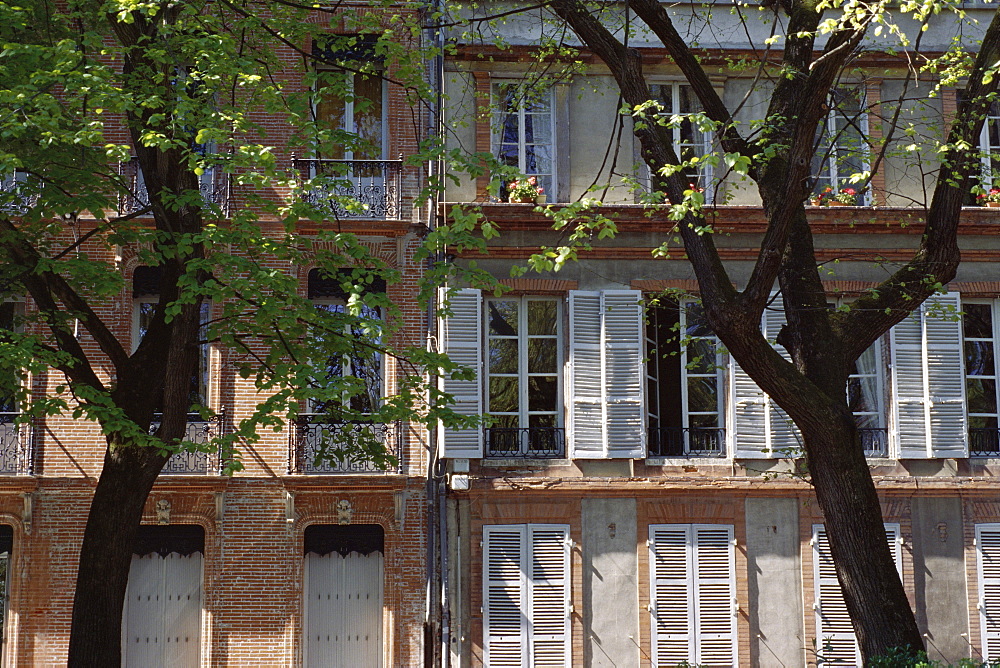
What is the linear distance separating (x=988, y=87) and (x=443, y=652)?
9505 mm

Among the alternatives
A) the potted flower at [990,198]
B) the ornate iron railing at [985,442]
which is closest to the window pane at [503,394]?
the ornate iron railing at [985,442]

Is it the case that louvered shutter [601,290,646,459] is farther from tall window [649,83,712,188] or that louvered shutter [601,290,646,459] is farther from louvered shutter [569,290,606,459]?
tall window [649,83,712,188]

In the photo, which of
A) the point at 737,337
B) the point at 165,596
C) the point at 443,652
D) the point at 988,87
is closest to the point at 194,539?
the point at 165,596

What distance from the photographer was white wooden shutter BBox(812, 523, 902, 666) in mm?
15273

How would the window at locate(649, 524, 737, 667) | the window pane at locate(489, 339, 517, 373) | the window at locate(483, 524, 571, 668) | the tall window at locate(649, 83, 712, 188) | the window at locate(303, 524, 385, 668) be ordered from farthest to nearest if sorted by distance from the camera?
the tall window at locate(649, 83, 712, 188) < the window pane at locate(489, 339, 517, 373) < the window at locate(303, 524, 385, 668) < the window at locate(649, 524, 737, 667) < the window at locate(483, 524, 571, 668)

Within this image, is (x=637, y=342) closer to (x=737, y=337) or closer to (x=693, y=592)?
(x=693, y=592)

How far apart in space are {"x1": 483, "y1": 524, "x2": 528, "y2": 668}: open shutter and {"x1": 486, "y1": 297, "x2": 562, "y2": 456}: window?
3.84 feet

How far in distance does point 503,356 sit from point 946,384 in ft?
20.2

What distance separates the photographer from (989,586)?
1558 centimetres

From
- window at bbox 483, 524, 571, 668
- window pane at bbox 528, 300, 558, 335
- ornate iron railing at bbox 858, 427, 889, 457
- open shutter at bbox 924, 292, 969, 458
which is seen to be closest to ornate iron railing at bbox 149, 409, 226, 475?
window at bbox 483, 524, 571, 668

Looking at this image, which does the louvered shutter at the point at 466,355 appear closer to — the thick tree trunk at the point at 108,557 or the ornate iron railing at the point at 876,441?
the thick tree trunk at the point at 108,557

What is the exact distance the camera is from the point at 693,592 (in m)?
15.3

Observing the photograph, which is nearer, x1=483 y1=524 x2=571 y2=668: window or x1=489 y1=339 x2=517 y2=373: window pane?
x1=483 y1=524 x2=571 y2=668: window

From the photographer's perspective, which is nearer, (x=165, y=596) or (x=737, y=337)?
(x=737, y=337)
